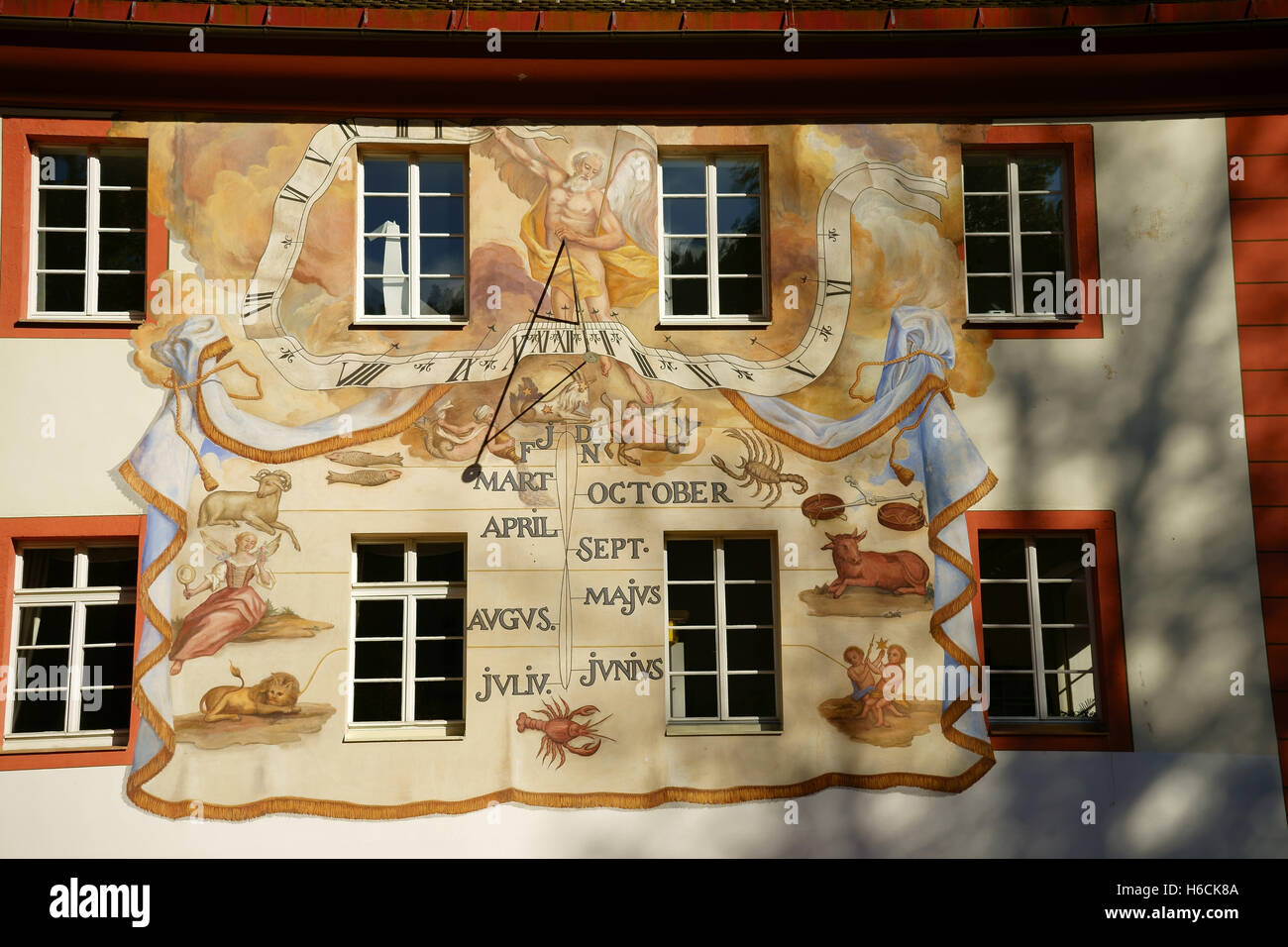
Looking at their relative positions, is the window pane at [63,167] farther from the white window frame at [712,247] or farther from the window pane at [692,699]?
the window pane at [692,699]

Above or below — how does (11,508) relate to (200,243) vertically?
below

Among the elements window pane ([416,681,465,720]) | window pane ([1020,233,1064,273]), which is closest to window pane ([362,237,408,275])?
window pane ([416,681,465,720])

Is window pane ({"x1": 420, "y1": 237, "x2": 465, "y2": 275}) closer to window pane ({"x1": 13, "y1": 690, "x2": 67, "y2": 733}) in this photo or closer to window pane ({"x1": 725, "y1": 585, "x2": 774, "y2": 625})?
window pane ({"x1": 725, "y1": 585, "x2": 774, "y2": 625})

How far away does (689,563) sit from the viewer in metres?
10.5

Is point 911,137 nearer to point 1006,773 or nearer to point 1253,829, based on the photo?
point 1006,773

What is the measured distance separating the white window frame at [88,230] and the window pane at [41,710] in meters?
2.95

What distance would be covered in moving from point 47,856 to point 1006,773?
7.31 m

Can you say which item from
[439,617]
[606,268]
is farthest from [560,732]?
[606,268]

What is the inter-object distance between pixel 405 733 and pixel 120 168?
523 cm

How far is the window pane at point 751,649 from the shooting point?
10383 mm

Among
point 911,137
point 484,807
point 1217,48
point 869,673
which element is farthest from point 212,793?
point 1217,48

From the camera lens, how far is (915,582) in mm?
10289

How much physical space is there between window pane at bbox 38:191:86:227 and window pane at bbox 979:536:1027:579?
7851 mm

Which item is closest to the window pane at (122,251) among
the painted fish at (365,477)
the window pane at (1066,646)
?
the painted fish at (365,477)
